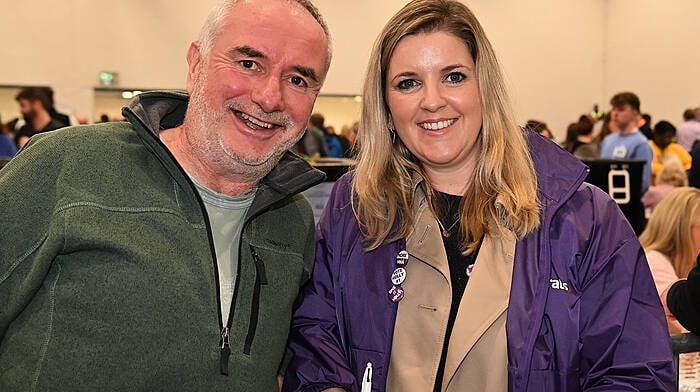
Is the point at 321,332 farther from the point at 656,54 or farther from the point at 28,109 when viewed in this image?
the point at 656,54

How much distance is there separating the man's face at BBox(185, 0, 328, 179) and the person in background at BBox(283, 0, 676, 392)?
0.33m

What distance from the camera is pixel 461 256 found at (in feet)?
7.77

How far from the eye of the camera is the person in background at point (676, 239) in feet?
12.9

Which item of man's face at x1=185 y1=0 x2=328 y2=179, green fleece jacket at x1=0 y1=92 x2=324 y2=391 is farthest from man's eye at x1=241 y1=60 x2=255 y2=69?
green fleece jacket at x1=0 y1=92 x2=324 y2=391

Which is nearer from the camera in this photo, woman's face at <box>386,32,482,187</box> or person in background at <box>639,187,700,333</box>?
woman's face at <box>386,32,482,187</box>

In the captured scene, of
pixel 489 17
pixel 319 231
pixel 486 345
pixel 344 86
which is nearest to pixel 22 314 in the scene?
pixel 319 231

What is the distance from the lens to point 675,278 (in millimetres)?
3910

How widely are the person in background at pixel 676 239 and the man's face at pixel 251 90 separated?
2.39 meters

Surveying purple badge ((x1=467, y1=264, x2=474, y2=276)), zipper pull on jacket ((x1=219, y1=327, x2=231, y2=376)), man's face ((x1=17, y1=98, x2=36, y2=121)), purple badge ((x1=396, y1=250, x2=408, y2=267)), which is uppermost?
man's face ((x1=17, y1=98, x2=36, y2=121))

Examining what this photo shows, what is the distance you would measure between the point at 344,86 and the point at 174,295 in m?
14.4

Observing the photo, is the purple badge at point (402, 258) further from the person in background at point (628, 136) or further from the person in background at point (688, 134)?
the person in background at point (688, 134)

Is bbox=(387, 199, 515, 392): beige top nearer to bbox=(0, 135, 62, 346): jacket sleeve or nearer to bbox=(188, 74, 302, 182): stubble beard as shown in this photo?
bbox=(188, 74, 302, 182): stubble beard

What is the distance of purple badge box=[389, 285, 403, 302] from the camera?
7.66 ft

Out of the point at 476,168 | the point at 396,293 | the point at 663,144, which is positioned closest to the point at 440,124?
the point at 476,168
